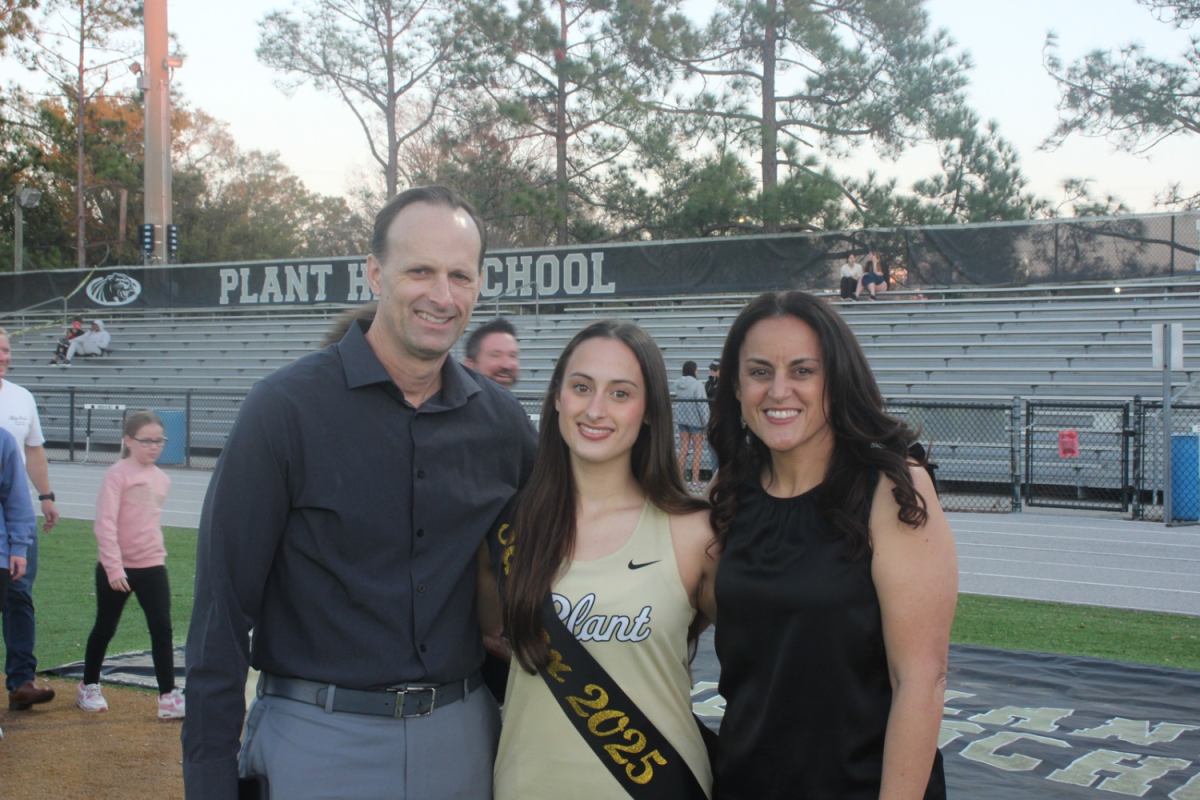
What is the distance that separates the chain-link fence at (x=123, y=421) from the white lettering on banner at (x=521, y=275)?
6.25 meters

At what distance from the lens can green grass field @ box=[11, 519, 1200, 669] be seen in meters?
6.46

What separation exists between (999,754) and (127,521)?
4.09 meters

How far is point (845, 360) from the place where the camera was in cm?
230

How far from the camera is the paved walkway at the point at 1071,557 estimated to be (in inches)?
330

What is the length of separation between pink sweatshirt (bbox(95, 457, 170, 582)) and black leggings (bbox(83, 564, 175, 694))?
8 centimetres

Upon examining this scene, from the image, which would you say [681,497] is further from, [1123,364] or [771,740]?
[1123,364]

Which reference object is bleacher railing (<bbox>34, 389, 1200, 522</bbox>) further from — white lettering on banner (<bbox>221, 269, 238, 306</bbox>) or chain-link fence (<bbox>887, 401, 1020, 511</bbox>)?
white lettering on banner (<bbox>221, 269, 238, 306</bbox>)

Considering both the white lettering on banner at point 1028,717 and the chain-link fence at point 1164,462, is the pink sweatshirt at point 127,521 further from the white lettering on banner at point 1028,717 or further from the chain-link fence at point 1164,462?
the chain-link fence at point 1164,462

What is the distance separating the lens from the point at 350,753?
7.20 ft

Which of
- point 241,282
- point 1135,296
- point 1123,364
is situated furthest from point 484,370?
point 241,282

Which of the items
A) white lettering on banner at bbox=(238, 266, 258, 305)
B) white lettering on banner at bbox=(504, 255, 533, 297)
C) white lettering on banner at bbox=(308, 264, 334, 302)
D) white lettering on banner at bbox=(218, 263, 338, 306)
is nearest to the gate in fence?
white lettering on banner at bbox=(504, 255, 533, 297)

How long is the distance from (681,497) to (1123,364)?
15.5 metres

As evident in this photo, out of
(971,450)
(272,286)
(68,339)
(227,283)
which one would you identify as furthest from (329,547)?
(68,339)

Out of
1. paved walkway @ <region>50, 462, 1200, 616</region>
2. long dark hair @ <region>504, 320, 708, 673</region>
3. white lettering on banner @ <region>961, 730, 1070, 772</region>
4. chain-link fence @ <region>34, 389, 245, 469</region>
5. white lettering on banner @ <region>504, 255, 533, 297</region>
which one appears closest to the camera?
long dark hair @ <region>504, 320, 708, 673</region>
